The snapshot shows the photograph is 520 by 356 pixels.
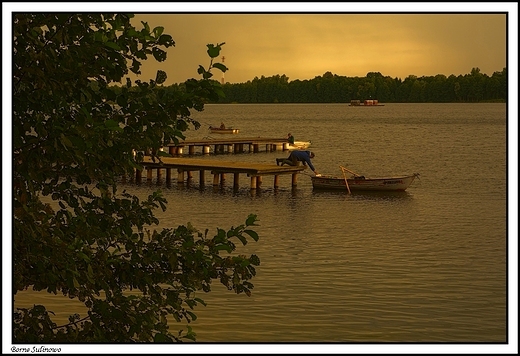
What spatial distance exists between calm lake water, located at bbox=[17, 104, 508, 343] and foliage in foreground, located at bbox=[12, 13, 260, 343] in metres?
2.65

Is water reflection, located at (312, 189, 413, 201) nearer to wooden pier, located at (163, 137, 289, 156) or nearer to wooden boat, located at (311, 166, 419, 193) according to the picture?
wooden boat, located at (311, 166, 419, 193)

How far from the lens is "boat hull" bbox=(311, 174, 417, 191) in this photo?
39719mm

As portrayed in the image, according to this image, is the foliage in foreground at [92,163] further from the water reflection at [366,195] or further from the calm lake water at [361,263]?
the water reflection at [366,195]

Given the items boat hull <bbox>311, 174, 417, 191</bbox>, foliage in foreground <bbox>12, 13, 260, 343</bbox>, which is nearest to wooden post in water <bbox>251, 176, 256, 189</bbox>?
boat hull <bbox>311, 174, 417, 191</bbox>

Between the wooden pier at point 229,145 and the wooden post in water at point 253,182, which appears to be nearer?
the wooden post in water at point 253,182

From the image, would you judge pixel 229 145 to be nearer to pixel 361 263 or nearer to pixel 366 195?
pixel 366 195

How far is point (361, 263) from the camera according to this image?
2270 centimetres

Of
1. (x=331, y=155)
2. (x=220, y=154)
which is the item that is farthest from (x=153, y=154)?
(x=331, y=155)

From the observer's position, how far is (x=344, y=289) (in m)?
19.3

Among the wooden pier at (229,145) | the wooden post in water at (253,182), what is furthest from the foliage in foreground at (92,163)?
the wooden pier at (229,145)

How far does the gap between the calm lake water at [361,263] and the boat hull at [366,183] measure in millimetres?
458

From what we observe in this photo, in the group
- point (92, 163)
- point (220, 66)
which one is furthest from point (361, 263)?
point (92, 163)

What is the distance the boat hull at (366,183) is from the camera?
130ft

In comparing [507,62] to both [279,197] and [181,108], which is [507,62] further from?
[279,197]
